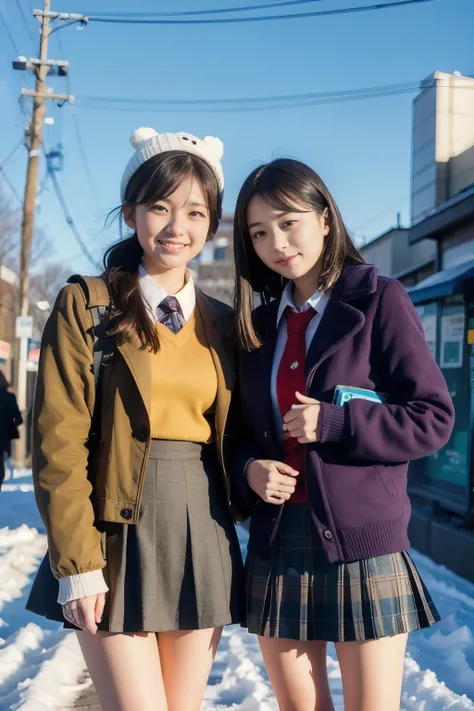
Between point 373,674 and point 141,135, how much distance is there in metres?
1.81

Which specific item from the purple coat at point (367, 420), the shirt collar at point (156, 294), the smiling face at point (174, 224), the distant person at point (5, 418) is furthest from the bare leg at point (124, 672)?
the distant person at point (5, 418)

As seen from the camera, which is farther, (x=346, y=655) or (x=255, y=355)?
(x=255, y=355)

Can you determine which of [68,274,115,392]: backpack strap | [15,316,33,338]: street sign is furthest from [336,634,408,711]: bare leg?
[15,316,33,338]: street sign

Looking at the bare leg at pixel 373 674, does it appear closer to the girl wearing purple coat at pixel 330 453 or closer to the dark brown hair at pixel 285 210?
the girl wearing purple coat at pixel 330 453

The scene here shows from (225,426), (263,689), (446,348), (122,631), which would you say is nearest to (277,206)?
(225,426)

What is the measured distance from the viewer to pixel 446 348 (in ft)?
22.6

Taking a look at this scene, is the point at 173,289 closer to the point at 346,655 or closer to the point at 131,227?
the point at 131,227

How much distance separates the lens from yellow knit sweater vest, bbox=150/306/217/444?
2.13m

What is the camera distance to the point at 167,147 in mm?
2252

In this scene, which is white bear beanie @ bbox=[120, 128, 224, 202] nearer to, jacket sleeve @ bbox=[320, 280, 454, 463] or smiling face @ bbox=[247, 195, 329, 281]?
smiling face @ bbox=[247, 195, 329, 281]

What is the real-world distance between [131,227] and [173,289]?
25 centimetres

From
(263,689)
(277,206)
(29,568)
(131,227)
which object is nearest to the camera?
(277,206)

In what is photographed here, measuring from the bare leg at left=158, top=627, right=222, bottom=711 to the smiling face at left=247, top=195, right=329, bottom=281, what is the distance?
117 centimetres

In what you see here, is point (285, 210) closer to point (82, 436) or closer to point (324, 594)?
point (82, 436)
